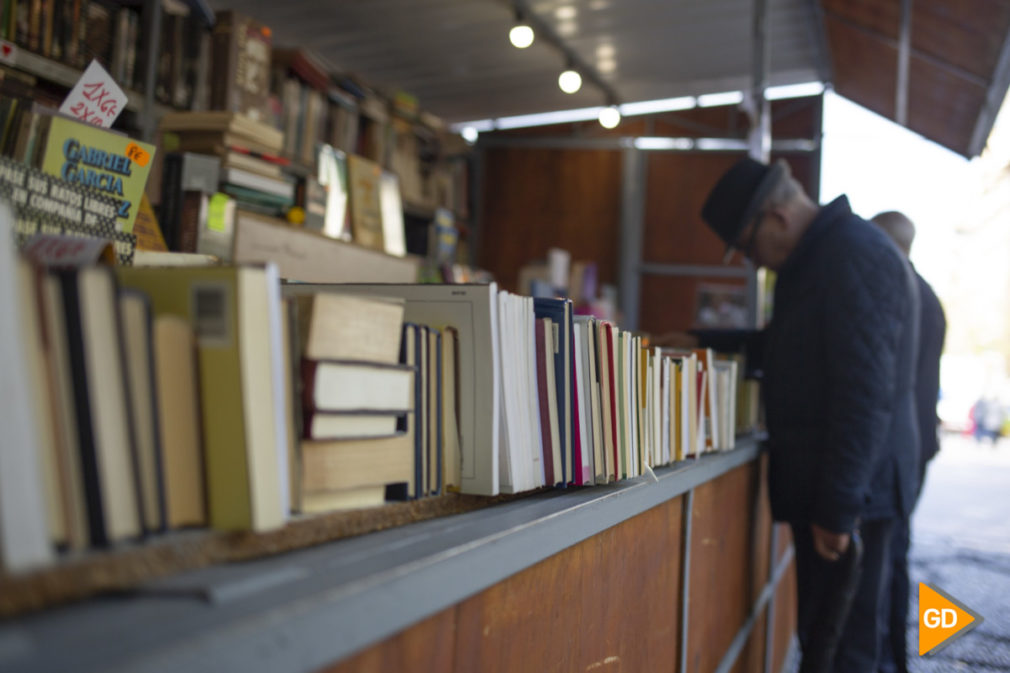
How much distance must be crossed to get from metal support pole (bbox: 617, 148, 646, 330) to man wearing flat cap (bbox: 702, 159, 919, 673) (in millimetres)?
4994

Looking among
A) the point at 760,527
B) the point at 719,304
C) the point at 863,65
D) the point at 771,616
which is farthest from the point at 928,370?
the point at 719,304

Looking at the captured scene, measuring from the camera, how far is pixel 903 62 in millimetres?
5215

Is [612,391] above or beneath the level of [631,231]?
beneath

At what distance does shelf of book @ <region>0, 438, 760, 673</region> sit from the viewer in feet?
1.33

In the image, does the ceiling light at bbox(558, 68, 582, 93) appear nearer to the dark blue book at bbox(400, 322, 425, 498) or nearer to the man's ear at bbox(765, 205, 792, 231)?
the man's ear at bbox(765, 205, 792, 231)

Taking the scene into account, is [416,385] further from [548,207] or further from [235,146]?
[548,207]

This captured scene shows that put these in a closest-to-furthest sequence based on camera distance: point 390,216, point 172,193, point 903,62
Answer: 1. point 172,193
2. point 390,216
3. point 903,62

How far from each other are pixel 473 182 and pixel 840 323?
489cm

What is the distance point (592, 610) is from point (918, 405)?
2054mm

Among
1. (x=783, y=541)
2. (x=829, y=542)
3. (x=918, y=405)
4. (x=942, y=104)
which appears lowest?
(x=783, y=541)

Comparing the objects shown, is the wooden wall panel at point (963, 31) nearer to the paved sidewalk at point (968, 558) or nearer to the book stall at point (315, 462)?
the paved sidewalk at point (968, 558)

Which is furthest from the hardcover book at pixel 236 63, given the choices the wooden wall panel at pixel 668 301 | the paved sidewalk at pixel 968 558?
the wooden wall panel at pixel 668 301

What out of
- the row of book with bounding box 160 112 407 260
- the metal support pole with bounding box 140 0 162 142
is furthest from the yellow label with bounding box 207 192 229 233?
the metal support pole with bounding box 140 0 162 142

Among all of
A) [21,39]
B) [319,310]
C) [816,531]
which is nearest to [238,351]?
[319,310]
